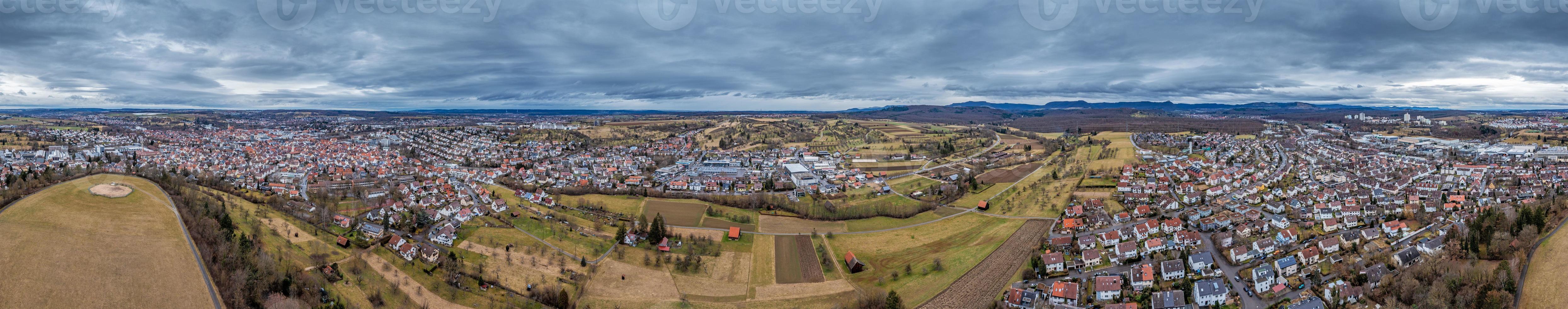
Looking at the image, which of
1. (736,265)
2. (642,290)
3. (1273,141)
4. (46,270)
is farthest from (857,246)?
(1273,141)

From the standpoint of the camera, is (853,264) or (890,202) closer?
(853,264)

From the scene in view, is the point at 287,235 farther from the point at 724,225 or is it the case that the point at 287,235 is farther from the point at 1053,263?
the point at 1053,263

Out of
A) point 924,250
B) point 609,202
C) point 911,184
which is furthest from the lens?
point 911,184

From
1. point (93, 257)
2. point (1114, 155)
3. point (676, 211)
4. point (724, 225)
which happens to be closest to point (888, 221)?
point (724, 225)

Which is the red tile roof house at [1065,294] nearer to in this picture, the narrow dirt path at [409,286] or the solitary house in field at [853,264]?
the solitary house in field at [853,264]

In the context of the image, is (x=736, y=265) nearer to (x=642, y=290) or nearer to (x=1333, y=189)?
(x=642, y=290)

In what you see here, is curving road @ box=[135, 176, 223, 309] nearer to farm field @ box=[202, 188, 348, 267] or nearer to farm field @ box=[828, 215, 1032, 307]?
farm field @ box=[202, 188, 348, 267]
